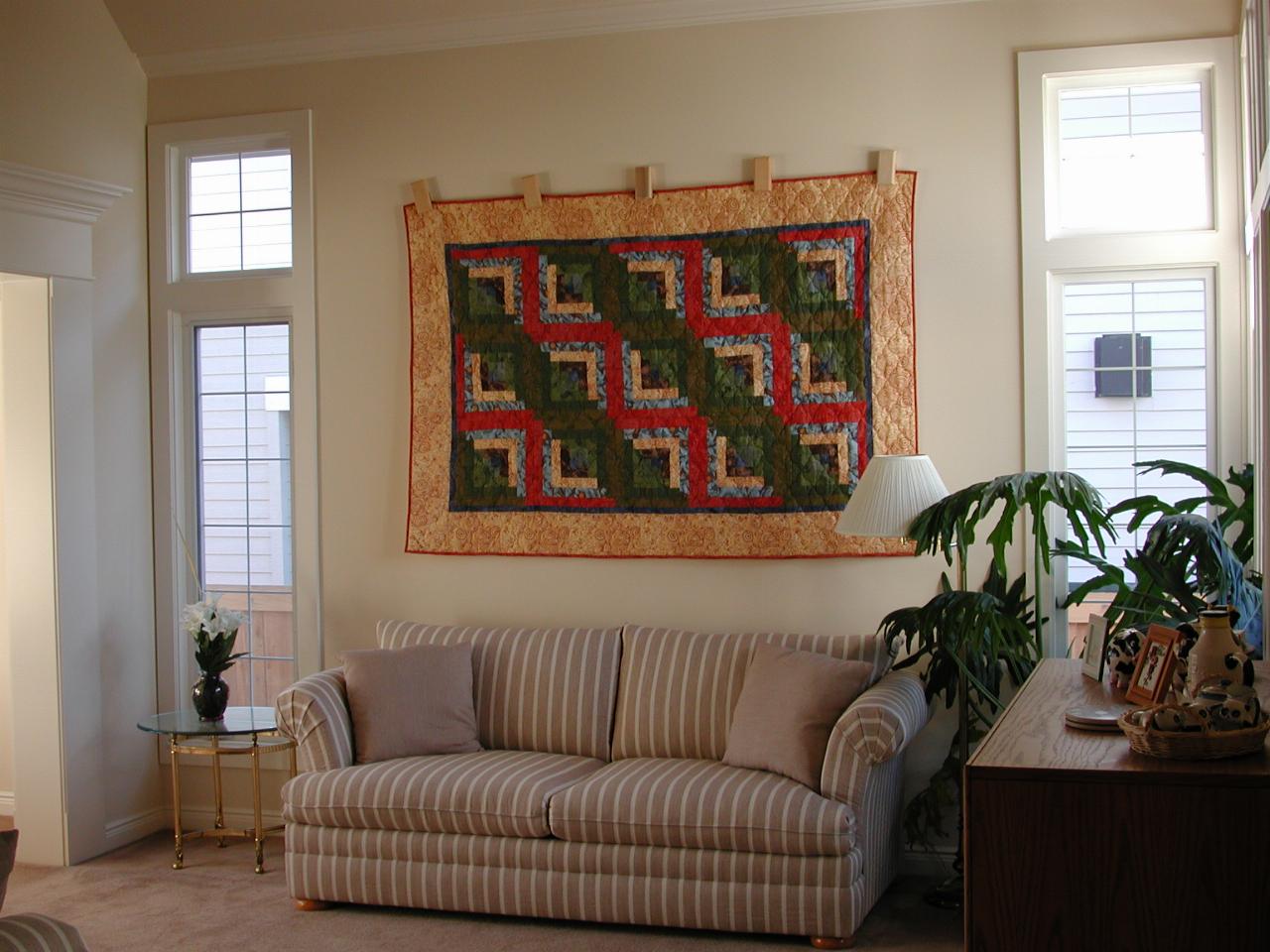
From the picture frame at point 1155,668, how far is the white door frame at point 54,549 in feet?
12.8

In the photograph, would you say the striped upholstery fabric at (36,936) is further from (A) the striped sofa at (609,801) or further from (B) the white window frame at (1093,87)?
(B) the white window frame at (1093,87)

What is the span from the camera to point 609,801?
161 inches

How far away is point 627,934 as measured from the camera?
4.12m

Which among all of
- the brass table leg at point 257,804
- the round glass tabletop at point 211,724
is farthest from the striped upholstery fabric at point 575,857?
the round glass tabletop at point 211,724

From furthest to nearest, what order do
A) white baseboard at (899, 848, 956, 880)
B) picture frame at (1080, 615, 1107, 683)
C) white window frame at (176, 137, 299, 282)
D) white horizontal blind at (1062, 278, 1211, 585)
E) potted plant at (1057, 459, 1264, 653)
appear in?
white window frame at (176, 137, 299, 282), white baseboard at (899, 848, 956, 880), white horizontal blind at (1062, 278, 1211, 585), potted plant at (1057, 459, 1264, 653), picture frame at (1080, 615, 1107, 683)

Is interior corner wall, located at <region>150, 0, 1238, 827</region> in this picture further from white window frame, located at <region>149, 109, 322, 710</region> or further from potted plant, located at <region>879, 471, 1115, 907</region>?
potted plant, located at <region>879, 471, 1115, 907</region>

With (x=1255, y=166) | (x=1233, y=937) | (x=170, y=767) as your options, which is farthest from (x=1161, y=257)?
(x=170, y=767)

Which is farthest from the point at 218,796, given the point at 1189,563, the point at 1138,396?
the point at 1138,396

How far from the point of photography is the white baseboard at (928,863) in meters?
4.65

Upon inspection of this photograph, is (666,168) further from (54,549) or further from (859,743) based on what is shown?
(54,549)

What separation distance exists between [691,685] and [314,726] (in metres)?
1.29

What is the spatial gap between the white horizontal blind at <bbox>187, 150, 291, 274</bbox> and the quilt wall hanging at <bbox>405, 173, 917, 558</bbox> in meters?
0.64

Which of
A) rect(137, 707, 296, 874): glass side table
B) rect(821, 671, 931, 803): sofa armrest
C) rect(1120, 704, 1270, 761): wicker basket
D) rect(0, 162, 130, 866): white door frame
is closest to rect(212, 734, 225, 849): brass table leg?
rect(137, 707, 296, 874): glass side table

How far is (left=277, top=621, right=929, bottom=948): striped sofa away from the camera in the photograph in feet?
13.0
